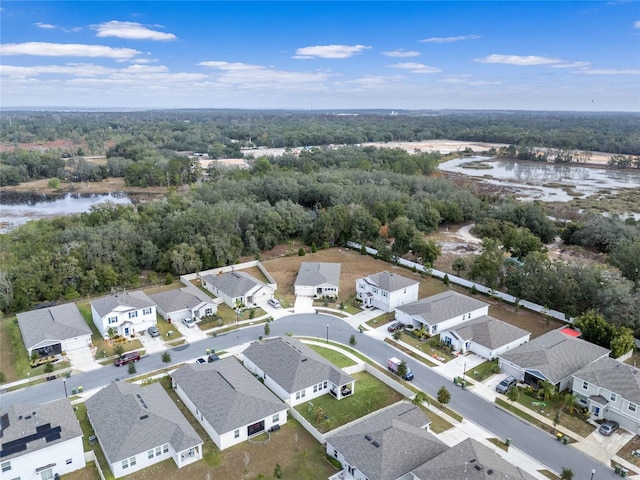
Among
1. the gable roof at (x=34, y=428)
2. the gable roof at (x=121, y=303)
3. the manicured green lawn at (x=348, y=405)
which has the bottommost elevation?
the manicured green lawn at (x=348, y=405)

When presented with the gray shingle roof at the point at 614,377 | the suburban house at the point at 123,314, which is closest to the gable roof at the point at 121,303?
the suburban house at the point at 123,314

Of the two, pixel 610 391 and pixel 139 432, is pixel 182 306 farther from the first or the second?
pixel 610 391

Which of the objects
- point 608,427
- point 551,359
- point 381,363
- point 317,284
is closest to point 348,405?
point 381,363

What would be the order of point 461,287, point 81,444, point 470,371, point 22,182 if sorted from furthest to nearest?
point 22,182
point 461,287
point 470,371
point 81,444

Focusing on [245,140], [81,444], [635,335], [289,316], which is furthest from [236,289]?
[245,140]

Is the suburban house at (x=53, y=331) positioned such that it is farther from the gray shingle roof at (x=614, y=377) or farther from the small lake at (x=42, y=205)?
the small lake at (x=42, y=205)

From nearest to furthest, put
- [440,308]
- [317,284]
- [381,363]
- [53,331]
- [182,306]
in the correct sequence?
[381,363]
[53,331]
[440,308]
[182,306]
[317,284]

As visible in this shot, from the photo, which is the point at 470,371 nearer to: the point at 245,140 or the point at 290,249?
the point at 290,249
